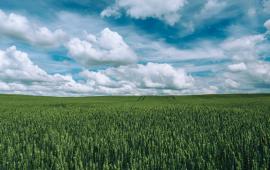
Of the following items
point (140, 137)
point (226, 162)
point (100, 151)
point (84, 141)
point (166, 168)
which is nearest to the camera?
point (166, 168)

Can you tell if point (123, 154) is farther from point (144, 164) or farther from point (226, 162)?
point (226, 162)

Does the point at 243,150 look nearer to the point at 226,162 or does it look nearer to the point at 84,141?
the point at 226,162

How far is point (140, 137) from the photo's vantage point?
21.0 ft

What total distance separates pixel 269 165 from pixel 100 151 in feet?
10.7

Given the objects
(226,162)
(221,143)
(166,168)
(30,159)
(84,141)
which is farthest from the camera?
(84,141)

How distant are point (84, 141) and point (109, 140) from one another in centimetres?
64

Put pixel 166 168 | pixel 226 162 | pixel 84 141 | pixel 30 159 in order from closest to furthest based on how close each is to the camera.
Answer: pixel 166 168
pixel 226 162
pixel 30 159
pixel 84 141

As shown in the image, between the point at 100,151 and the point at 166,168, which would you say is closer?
the point at 166,168

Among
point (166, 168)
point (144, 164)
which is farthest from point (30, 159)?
point (166, 168)

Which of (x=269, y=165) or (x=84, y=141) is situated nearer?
(x=269, y=165)

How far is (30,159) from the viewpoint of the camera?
488cm

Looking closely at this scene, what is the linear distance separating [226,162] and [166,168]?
4.03ft

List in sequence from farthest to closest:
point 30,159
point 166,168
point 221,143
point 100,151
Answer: point 221,143, point 100,151, point 30,159, point 166,168

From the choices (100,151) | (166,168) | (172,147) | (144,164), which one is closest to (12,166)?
(100,151)
